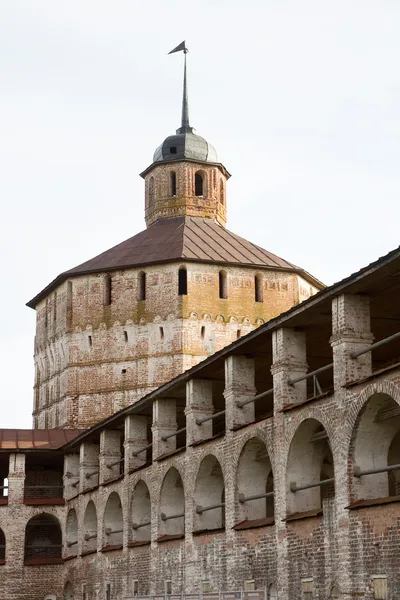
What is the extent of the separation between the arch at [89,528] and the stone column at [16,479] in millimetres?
3351

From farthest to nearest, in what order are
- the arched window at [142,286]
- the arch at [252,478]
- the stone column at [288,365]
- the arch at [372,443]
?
the arched window at [142,286] < the arch at [252,478] < the stone column at [288,365] < the arch at [372,443]

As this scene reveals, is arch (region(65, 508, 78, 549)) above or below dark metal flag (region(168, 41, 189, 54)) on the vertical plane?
below

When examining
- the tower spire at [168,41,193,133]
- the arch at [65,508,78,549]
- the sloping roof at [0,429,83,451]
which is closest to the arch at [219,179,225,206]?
the tower spire at [168,41,193,133]

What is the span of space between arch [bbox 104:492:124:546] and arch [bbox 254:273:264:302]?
44.5ft

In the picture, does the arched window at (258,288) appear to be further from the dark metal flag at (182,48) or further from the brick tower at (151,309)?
the dark metal flag at (182,48)

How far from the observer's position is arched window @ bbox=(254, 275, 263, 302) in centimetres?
4477

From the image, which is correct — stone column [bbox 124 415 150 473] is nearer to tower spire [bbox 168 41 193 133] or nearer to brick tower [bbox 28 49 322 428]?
brick tower [bbox 28 49 322 428]

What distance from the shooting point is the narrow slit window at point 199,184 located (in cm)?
4938

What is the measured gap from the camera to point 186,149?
1949 inches

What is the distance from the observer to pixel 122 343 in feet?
145

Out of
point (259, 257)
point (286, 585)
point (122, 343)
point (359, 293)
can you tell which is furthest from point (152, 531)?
point (259, 257)

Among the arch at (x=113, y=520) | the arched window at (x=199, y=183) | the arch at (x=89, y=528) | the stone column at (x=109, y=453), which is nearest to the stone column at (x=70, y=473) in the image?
the arch at (x=89, y=528)

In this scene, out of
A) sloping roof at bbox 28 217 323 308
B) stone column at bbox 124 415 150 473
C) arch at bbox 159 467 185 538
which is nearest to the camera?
arch at bbox 159 467 185 538

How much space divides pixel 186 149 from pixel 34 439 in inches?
662
